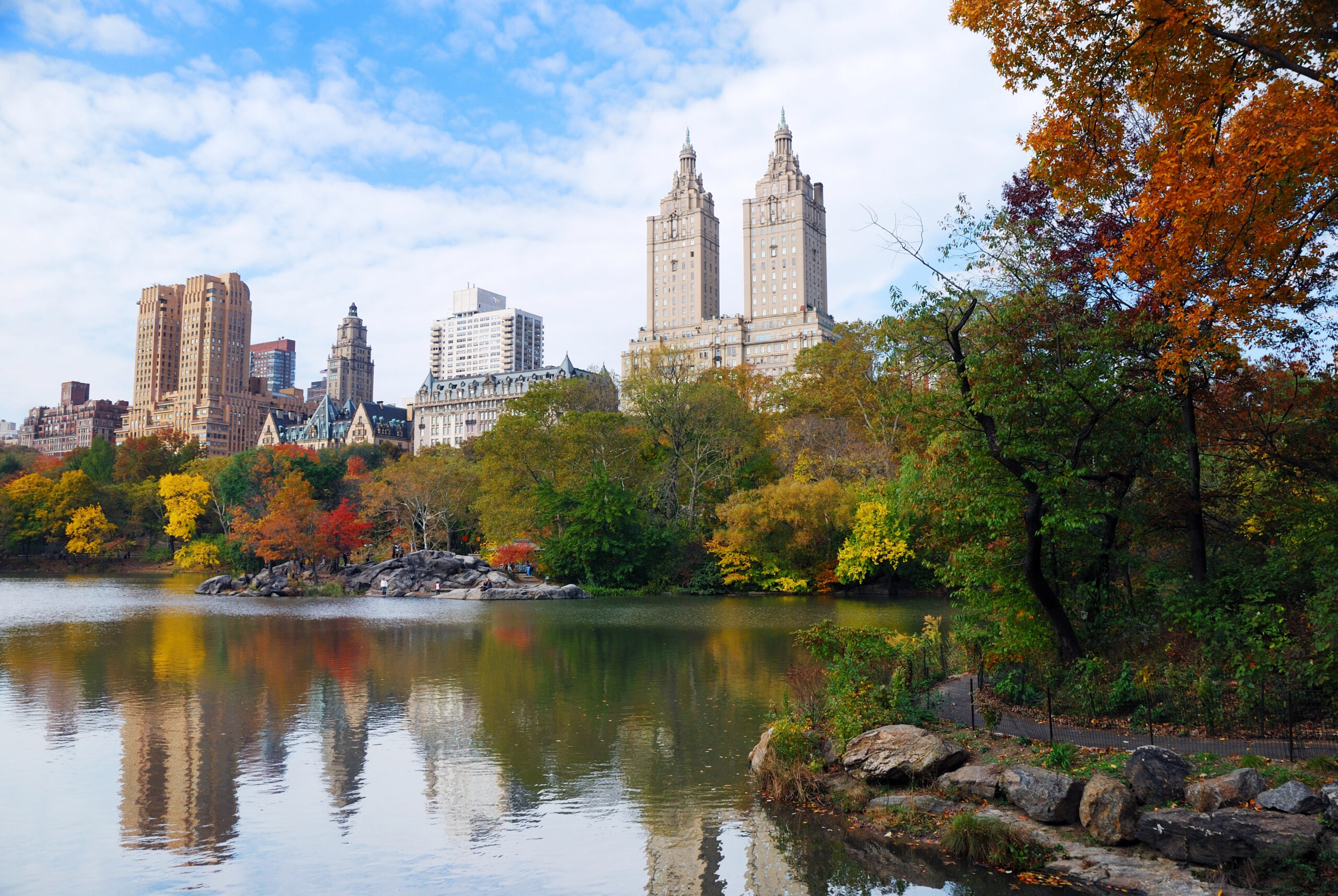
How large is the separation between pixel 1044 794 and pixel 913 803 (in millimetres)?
1597

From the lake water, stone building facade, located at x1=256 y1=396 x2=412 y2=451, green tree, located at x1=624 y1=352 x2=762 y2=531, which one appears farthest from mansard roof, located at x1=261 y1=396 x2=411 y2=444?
the lake water

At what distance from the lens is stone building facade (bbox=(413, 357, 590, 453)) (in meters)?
152

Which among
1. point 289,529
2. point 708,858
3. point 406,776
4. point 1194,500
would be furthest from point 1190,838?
point 289,529

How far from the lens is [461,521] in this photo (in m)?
66.7

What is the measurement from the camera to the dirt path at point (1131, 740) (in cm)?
1138

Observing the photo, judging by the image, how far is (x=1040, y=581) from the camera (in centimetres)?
1466

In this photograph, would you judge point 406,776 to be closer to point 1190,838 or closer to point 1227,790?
point 1190,838

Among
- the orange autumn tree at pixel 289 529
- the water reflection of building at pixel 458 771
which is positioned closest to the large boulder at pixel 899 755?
the water reflection of building at pixel 458 771

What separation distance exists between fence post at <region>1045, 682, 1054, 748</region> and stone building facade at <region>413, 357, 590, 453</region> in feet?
442

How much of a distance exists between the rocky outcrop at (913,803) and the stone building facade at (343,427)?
14518cm

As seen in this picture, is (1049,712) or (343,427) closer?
(1049,712)

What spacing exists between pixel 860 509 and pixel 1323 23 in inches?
1444

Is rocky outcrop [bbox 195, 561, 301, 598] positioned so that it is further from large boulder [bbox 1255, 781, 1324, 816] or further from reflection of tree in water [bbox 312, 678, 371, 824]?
large boulder [bbox 1255, 781, 1324, 816]

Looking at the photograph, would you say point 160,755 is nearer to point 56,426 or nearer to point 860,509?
point 860,509
